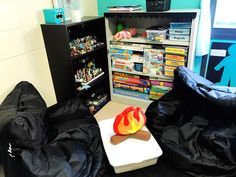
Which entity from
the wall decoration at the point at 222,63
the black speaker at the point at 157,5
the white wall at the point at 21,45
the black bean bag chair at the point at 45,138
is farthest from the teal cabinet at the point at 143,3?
the black bean bag chair at the point at 45,138

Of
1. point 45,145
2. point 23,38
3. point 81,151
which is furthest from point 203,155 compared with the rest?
point 23,38

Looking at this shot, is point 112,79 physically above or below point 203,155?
above

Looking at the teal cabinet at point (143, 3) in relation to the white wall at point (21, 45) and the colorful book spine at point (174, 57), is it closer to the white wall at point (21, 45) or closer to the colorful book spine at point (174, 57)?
the colorful book spine at point (174, 57)

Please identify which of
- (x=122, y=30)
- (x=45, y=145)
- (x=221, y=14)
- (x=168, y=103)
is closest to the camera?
(x=45, y=145)

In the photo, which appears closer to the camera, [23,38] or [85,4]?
[23,38]

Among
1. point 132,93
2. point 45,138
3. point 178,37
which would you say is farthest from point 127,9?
point 45,138

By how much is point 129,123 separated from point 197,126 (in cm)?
52

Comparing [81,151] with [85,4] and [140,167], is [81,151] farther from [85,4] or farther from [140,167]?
[85,4]

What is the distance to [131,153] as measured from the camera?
1.32 meters

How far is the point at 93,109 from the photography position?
7.22 ft

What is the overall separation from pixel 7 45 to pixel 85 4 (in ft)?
3.42

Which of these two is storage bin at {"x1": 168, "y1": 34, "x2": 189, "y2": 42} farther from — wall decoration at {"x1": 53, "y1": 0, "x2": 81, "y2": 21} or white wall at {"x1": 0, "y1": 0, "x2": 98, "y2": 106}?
white wall at {"x1": 0, "y1": 0, "x2": 98, "y2": 106}

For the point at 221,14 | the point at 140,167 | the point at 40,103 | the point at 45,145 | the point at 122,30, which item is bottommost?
the point at 140,167

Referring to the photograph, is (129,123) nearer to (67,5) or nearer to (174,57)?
(174,57)
